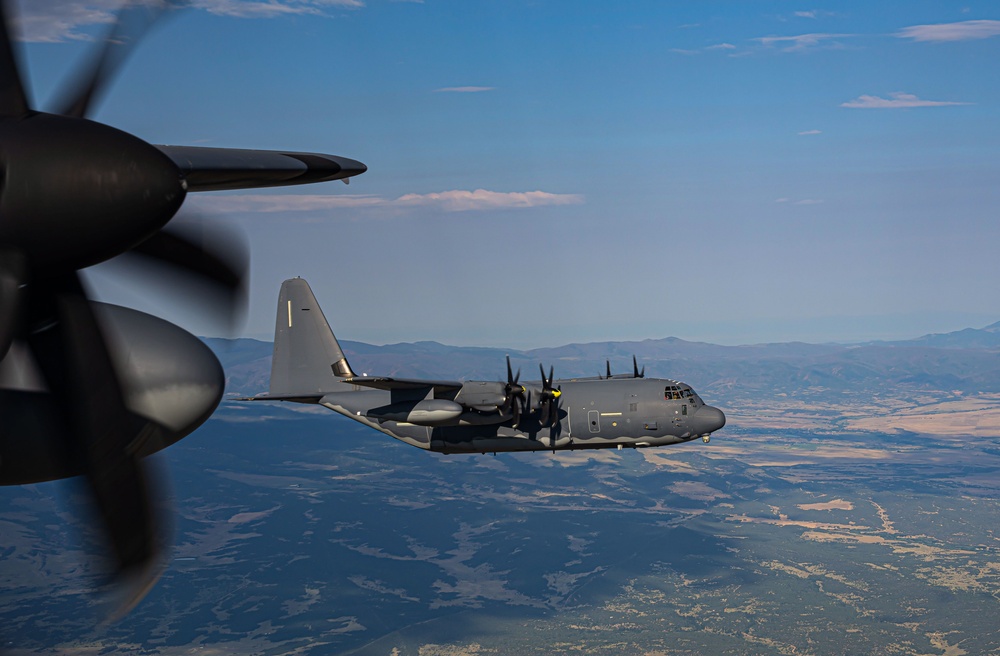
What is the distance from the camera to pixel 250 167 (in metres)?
15.4

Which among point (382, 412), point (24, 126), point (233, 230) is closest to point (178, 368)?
point (233, 230)

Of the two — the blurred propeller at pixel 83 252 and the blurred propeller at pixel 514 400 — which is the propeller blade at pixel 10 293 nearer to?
the blurred propeller at pixel 83 252

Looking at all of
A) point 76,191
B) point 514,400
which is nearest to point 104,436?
point 76,191

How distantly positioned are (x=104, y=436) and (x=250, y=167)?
537cm

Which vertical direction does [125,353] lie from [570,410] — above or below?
above

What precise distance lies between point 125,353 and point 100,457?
6.27ft

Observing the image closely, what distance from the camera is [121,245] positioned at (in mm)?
10672

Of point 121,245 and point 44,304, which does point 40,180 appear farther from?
point 44,304

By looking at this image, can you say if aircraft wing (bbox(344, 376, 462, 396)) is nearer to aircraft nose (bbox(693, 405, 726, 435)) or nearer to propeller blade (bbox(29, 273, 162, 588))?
aircraft nose (bbox(693, 405, 726, 435))

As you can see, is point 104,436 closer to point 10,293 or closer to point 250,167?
point 10,293

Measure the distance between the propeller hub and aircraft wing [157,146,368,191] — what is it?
120 inches

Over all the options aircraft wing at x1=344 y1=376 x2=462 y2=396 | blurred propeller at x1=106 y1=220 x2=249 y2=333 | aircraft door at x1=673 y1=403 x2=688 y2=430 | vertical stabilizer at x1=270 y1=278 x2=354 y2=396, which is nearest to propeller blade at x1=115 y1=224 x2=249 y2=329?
blurred propeller at x1=106 y1=220 x2=249 y2=333

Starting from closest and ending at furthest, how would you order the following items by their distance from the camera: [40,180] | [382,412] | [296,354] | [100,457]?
[40,180] → [100,457] → [382,412] → [296,354]

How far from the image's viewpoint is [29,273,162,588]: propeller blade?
1158 centimetres
